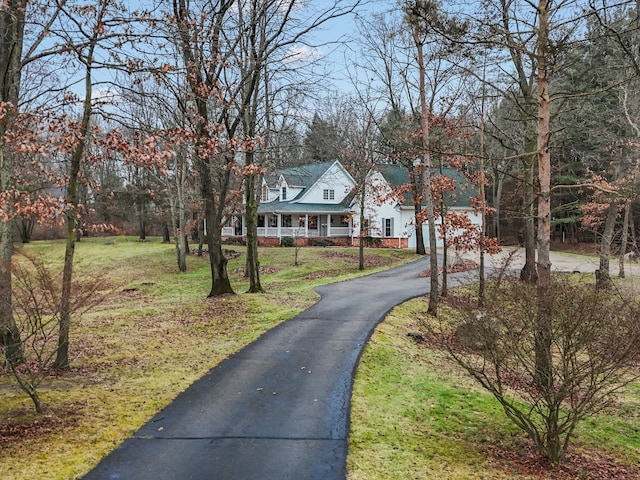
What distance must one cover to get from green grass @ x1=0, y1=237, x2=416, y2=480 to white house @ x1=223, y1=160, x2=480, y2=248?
15.4 metres

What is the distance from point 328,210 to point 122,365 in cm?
2972

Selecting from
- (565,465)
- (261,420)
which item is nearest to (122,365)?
(261,420)

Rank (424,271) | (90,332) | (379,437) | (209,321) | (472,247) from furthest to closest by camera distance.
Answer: (424,271) < (472,247) < (209,321) < (90,332) < (379,437)

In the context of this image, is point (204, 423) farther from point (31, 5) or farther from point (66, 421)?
point (31, 5)

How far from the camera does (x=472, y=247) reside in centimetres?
1484

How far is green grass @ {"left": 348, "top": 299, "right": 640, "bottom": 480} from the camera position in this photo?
5098 mm

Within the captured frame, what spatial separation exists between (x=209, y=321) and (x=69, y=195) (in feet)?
19.2

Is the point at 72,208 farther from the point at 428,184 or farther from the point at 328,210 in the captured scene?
the point at 328,210

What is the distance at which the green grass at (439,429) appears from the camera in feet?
16.7

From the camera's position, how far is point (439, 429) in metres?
6.22

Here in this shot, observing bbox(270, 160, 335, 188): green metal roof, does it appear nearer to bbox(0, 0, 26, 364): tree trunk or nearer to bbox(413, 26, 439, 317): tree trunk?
bbox(413, 26, 439, 317): tree trunk

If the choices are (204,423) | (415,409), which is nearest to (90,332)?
(204,423)

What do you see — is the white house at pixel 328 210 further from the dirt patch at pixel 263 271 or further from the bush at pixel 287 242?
the dirt patch at pixel 263 271

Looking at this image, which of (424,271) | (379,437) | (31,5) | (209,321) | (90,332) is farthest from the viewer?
(424,271)
